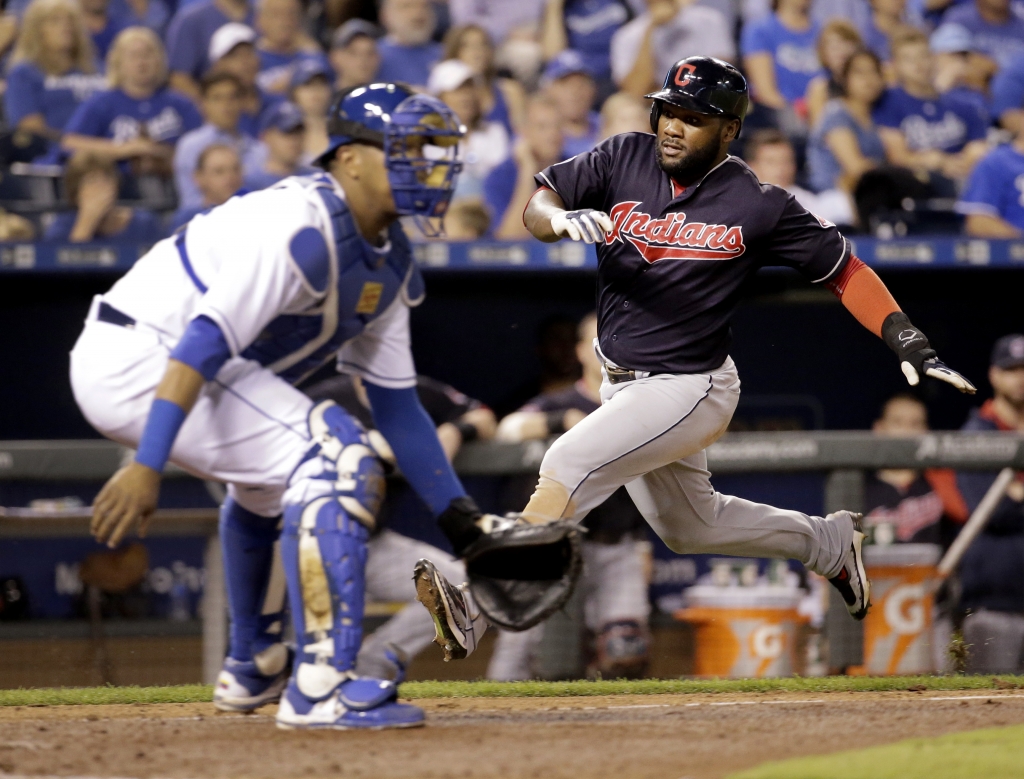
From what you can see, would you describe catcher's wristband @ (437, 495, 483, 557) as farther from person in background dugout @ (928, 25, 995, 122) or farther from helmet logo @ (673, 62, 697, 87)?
person in background dugout @ (928, 25, 995, 122)

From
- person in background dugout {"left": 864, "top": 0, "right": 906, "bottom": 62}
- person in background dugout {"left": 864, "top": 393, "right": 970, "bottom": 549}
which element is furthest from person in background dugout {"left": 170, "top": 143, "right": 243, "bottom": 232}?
person in background dugout {"left": 864, "top": 0, "right": 906, "bottom": 62}

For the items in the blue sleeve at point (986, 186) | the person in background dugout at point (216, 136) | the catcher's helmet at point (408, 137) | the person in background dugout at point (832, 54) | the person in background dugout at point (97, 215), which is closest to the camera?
the catcher's helmet at point (408, 137)

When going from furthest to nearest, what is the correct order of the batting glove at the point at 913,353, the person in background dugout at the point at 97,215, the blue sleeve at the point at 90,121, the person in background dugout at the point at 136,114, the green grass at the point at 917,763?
the blue sleeve at the point at 90,121 < the person in background dugout at the point at 136,114 < the person in background dugout at the point at 97,215 < the batting glove at the point at 913,353 < the green grass at the point at 917,763

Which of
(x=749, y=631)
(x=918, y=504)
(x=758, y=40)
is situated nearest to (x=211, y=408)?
(x=749, y=631)

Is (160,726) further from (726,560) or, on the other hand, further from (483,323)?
(483,323)

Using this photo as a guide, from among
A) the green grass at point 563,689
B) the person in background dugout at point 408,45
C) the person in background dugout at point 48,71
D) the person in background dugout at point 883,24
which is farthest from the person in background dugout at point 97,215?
the person in background dugout at point 883,24

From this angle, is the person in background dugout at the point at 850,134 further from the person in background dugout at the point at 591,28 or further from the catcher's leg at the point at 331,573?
the catcher's leg at the point at 331,573
